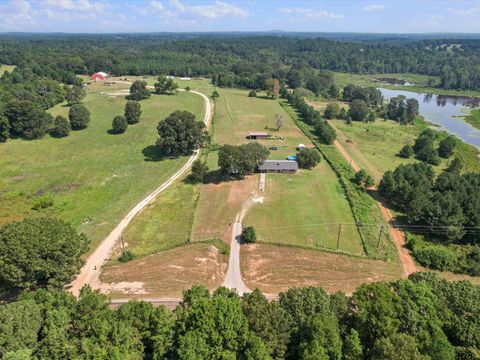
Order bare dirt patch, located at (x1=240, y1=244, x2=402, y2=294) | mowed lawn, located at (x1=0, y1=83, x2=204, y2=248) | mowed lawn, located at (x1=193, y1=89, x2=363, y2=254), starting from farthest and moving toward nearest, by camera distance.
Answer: mowed lawn, located at (x1=0, y1=83, x2=204, y2=248) → mowed lawn, located at (x1=193, y1=89, x2=363, y2=254) → bare dirt patch, located at (x1=240, y1=244, x2=402, y2=294)

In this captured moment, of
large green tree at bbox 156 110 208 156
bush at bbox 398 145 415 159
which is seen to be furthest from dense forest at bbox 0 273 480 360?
bush at bbox 398 145 415 159

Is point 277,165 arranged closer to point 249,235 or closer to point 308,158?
point 308,158

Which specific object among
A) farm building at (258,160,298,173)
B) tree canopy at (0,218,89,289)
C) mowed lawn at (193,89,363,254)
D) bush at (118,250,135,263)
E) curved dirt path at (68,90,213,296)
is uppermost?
tree canopy at (0,218,89,289)

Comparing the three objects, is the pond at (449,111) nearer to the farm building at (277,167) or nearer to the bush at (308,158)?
the bush at (308,158)

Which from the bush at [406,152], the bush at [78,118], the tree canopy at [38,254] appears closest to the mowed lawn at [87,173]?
the bush at [78,118]

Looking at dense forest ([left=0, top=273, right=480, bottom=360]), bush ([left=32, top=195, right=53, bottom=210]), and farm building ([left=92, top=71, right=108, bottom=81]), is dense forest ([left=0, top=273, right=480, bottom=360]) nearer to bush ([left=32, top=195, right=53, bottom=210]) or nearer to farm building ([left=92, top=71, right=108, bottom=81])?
bush ([left=32, top=195, right=53, bottom=210])
